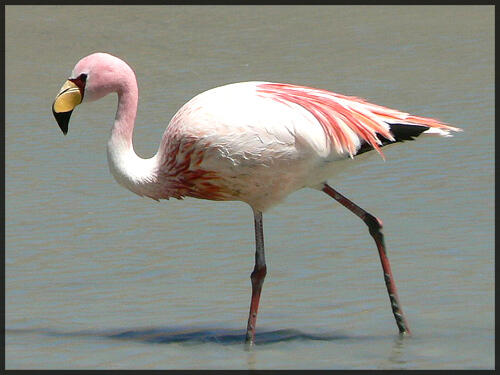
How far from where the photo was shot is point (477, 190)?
37.1 ft

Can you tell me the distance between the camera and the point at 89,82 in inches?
344

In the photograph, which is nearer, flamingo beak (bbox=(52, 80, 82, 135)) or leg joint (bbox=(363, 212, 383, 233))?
flamingo beak (bbox=(52, 80, 82, 135))

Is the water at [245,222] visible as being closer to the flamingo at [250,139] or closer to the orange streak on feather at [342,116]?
the flamingo at [250,139]

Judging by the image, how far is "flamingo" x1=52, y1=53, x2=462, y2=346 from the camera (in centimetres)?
838

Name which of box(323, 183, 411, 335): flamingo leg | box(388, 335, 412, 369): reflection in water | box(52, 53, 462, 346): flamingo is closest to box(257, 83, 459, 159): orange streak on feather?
box(52, 53, 462, 346): flamingo

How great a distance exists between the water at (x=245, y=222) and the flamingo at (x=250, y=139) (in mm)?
409

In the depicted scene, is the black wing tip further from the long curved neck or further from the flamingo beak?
the flamingo beak

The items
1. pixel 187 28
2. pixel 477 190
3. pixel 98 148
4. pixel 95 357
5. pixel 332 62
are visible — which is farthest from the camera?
pixel 187 28

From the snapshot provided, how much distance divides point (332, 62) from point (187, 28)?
7.22 ft

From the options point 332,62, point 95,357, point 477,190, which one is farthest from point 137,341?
point 332,62

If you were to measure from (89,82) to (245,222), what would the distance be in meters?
2.45

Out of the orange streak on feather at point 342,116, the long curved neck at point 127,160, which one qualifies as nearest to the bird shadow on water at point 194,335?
the long curved neck at point 127,160

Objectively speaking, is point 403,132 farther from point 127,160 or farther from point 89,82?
point 89,82

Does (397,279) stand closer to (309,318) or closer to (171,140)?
(309,318)
